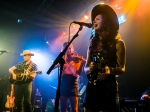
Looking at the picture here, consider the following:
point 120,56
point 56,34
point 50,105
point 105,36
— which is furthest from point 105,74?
point 56,34

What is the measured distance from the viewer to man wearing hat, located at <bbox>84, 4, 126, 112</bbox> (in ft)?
7.57

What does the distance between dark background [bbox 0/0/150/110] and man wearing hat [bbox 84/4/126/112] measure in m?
4.15

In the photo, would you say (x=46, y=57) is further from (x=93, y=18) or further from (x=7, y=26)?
(x=93, y=18)

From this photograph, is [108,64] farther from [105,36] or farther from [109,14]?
[109,14]

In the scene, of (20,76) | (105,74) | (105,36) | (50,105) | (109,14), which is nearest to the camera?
(105,74)

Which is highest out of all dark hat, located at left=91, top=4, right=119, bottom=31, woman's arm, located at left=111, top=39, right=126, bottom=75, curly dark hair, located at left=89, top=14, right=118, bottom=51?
dark hat, located at left=91, top=4, right=119, bottom=31

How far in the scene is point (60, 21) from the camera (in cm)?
1402

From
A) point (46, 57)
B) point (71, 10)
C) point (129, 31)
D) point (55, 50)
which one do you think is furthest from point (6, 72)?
point (129, 31)

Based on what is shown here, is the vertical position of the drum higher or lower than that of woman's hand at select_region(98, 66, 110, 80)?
lower

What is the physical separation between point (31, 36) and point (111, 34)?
1364 centimetres

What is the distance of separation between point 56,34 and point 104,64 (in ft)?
42.9

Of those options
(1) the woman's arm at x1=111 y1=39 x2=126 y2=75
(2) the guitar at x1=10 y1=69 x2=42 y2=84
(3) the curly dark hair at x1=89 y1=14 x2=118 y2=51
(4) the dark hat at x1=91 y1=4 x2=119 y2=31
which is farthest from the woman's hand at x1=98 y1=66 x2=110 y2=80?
(2) the guitar at x1=10 y1=69 x2=42 y2=84

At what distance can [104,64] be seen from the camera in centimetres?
240

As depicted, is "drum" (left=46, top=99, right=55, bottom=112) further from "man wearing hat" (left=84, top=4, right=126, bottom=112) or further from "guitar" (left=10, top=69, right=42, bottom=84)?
"man wearing hat" (left=84, top=4, right=126, bottom=112)
